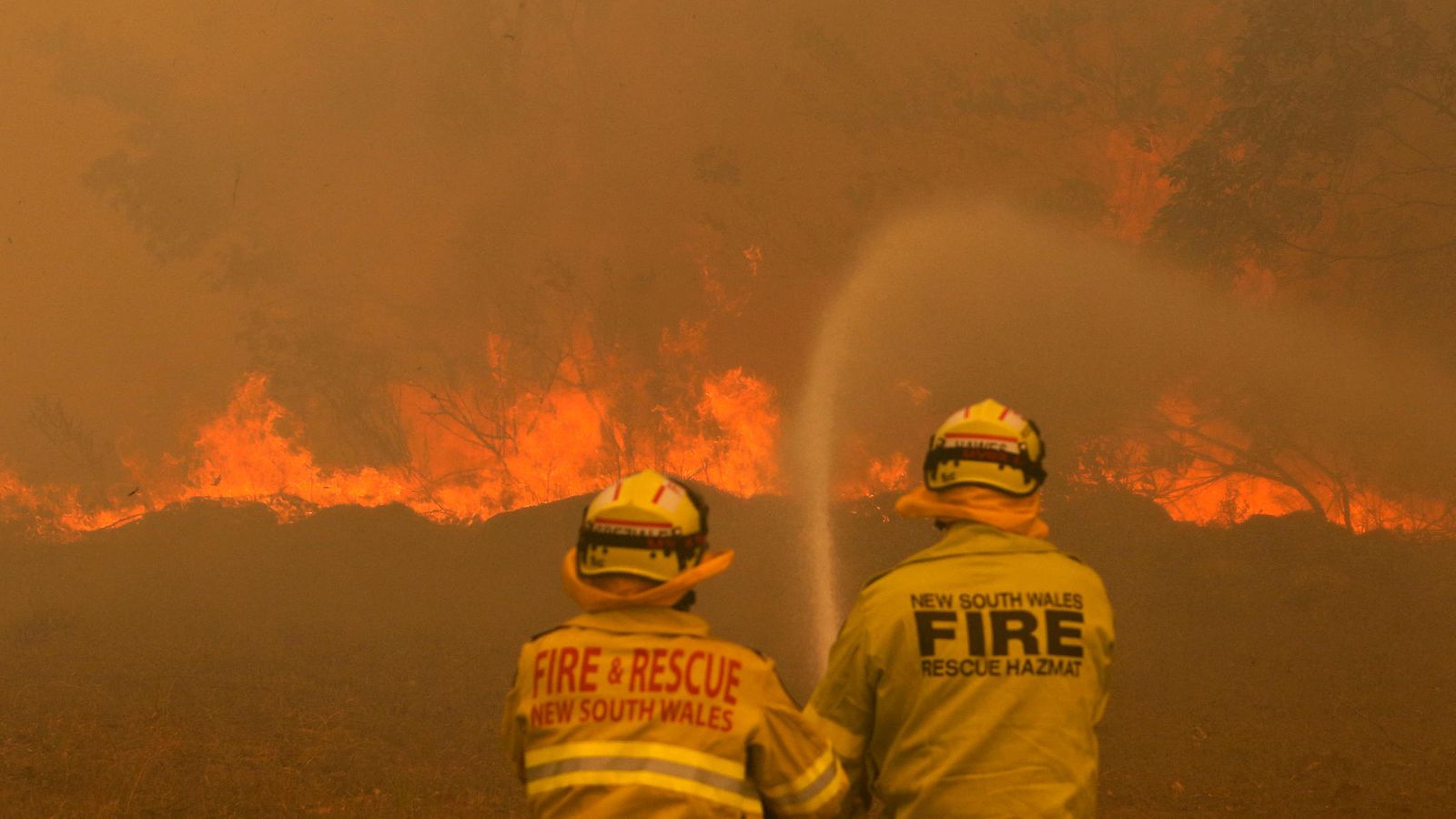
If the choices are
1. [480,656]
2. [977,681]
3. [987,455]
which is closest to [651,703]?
[977,681]

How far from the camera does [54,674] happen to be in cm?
1327

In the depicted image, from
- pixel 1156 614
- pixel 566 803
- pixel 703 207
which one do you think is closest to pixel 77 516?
pixel 703 207

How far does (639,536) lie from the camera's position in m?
2.84

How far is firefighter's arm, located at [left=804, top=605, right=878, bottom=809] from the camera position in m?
3.18

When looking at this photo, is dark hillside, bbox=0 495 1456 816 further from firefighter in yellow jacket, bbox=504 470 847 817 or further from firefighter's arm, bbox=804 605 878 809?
firefighter in yellow jacket, bbox=504 470 847 817

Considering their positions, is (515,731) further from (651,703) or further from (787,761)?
(787,761)

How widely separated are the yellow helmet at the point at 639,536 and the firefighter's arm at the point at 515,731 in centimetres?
33

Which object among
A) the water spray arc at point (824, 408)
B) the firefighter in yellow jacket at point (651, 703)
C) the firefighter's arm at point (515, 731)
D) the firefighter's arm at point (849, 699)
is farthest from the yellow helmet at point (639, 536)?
the water spray arc at point (824, 408)

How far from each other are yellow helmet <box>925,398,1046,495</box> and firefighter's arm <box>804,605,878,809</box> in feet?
1.42

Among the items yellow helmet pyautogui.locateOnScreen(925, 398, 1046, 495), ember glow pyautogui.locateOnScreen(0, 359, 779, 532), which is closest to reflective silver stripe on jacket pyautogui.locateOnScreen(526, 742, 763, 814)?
yellow helmet pyautogui.locateOnScreen(925, 398, 1046, 495)

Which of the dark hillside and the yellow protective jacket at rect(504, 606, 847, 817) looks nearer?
the yellow protective jacket at rect(504, 606, 847, 817)

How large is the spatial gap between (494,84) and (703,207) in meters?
6.86

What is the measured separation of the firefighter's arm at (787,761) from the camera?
111 inches

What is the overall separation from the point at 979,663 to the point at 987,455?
0.54 meters
